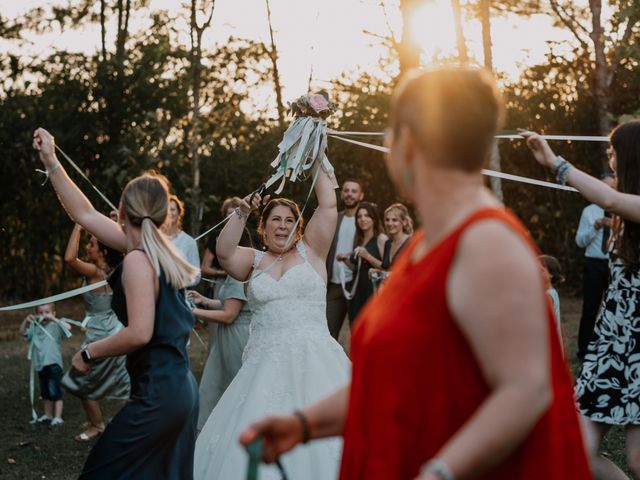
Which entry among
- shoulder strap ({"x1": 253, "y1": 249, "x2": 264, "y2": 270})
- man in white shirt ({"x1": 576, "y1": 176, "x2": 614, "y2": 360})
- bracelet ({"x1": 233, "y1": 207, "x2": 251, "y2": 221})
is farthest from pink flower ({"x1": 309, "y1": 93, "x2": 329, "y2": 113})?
man in white shirt ({"x1": 576, "y1": 176, "x2": 614, "y2": 360})

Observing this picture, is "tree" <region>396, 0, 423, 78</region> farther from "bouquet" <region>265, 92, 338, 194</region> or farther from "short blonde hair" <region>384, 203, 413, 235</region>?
"bouquet" <region>265, 92, 338, 194</region>

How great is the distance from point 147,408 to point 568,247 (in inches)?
688

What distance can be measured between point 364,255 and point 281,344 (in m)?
4.40

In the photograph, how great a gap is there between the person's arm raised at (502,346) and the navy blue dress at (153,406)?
2.24 m

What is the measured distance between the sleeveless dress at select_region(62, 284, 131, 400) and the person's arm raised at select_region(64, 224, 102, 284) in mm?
170

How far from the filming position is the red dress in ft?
6.48

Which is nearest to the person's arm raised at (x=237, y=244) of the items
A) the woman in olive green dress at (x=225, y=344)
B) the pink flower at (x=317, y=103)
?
the pink flower at (x=317, y=103)

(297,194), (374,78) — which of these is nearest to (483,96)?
(297,194)

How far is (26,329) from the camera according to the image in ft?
32.0

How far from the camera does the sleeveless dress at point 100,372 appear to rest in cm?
825

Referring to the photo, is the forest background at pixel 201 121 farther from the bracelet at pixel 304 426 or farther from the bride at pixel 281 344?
the bracelet at pixel 304 426

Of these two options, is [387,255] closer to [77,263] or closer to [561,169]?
[77,263]

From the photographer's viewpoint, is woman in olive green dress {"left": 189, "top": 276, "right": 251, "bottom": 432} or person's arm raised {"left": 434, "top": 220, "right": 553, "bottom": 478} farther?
woman in olive green dress {"left": 189, "top": 276, "right": 251, "bottom": 432}

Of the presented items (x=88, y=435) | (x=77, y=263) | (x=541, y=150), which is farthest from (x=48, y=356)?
(x=541, y=150)
